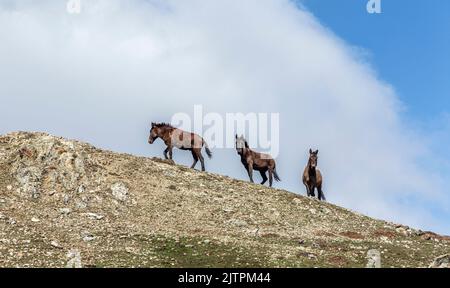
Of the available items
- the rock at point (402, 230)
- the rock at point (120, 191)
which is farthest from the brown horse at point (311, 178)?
the rock at point (120, 191)

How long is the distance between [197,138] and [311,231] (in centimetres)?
1301

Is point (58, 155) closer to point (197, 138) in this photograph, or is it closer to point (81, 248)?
point (197, 138)

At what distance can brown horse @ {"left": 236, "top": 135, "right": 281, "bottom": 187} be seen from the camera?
4691 centimetres

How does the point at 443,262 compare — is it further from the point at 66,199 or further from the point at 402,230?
the point at 66,199

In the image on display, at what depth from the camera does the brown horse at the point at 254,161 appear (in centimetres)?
4691

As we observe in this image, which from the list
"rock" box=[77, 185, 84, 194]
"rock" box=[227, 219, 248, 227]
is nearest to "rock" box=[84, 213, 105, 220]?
"rock" box=[77, 185, 84, 194]

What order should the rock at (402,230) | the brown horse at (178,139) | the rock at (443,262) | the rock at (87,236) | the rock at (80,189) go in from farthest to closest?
→ the brown horse at (178,139), the rock at (402,230), the rock at (80,189), the rock at (87,236), the rock at (443,262)

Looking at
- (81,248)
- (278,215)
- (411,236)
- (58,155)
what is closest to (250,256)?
(81,248)

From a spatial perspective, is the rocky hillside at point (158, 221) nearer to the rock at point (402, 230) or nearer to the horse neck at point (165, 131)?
the rock at point (402, 230)

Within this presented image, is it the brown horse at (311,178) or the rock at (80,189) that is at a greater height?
the brown horse at (311,178)

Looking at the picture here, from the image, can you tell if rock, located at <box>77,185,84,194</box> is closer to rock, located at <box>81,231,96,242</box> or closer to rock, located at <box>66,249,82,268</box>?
rock, located at <box>81,231,96,242</box>

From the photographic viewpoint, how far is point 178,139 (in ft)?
153

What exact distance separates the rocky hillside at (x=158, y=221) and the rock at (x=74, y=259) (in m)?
0.06

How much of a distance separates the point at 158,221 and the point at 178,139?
34.9 ft
